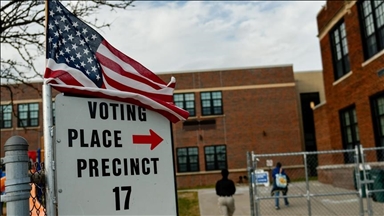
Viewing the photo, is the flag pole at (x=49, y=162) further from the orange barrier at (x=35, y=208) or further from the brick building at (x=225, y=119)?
the brick building at (x=225, y=119)

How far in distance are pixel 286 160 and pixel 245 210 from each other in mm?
21206

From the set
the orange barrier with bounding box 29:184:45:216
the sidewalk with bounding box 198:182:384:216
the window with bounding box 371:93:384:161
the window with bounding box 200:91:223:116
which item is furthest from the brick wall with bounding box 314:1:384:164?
the orange barrier with bounding box 29:184:45:216

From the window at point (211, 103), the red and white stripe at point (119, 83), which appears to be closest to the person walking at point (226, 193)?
the red and white stripe at point (119, 83)

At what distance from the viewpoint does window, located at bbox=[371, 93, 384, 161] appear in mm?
17125

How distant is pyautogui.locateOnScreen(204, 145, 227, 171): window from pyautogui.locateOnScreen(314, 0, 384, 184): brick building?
11898mm

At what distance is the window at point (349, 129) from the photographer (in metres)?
19.8

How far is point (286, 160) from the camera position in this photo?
3597cm

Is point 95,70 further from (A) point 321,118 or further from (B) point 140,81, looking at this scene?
(A) point 321,118

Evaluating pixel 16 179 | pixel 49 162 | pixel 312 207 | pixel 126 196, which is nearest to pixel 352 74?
pixel 312 207

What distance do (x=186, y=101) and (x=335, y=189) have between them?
17717 millimetres

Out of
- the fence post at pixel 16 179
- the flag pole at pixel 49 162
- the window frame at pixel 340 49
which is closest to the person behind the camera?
the fence post at pixel 16 179

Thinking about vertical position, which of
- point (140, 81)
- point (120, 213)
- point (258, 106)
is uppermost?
point (258, 106)

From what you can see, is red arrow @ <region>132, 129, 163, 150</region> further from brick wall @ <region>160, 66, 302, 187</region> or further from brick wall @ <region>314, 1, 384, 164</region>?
brick wall @ <region>160, 66, 302, 187</region>

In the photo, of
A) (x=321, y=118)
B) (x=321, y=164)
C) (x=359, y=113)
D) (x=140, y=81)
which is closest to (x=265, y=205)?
Result: (x=359, y=113)
